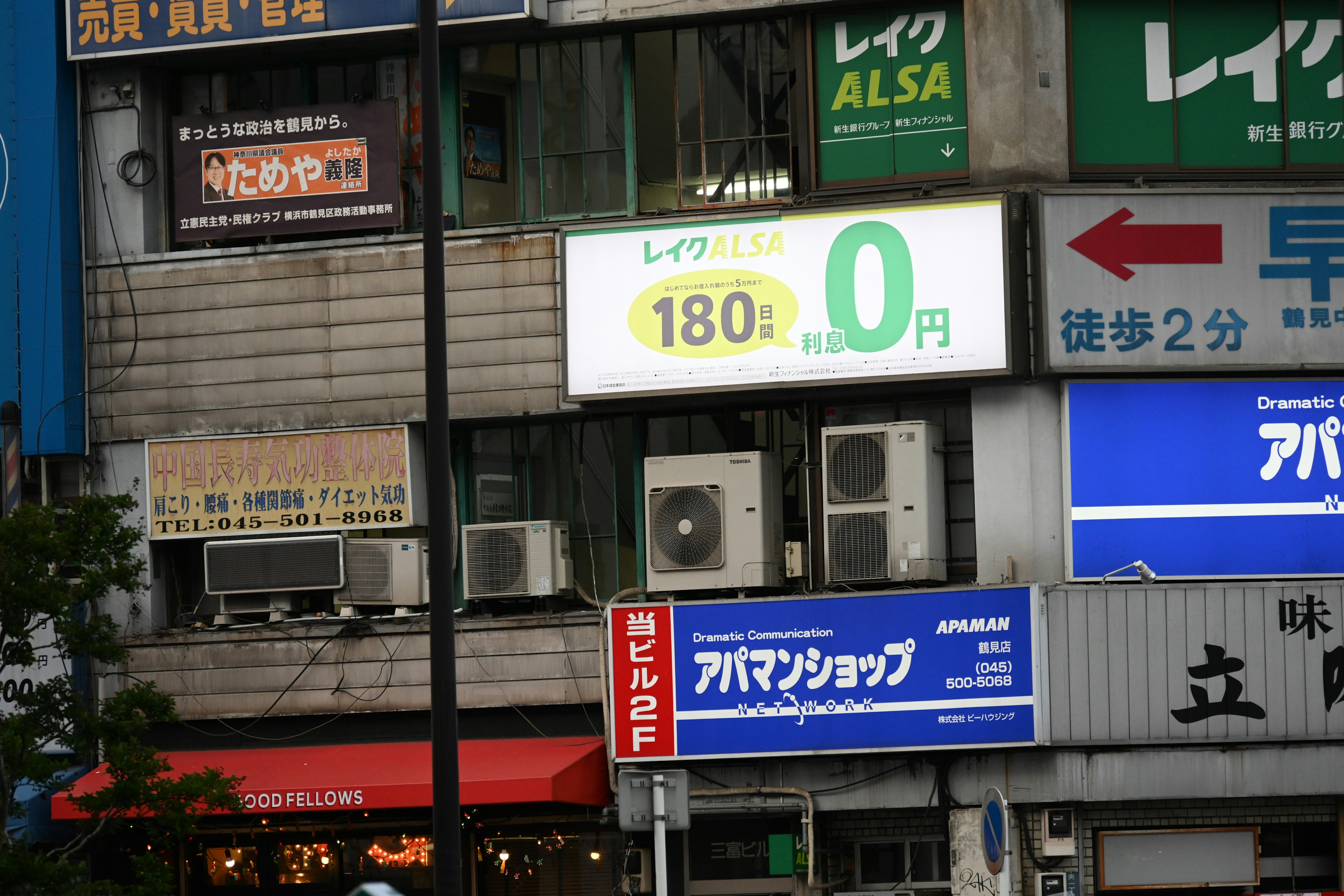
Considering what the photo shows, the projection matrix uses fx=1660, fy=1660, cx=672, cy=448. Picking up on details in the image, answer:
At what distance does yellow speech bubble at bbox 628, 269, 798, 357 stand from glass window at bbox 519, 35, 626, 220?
4.87ft

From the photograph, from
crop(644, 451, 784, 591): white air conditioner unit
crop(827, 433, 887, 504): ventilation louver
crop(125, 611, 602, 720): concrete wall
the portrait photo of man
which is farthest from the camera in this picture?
the portrait photo of man

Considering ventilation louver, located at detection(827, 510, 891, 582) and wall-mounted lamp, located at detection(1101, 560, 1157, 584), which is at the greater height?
ventilation louver, located at detection(827, 510, 891, 582)

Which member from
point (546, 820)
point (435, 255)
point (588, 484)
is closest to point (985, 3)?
point (588, 484)

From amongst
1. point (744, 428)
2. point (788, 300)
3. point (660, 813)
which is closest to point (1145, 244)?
point (788, 300)

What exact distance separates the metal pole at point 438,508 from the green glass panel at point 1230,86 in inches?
340

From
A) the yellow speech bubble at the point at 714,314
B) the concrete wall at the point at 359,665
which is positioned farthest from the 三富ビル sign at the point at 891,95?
the concrete wall at the point at 359,665

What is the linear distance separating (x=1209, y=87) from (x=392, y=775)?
10646 mm

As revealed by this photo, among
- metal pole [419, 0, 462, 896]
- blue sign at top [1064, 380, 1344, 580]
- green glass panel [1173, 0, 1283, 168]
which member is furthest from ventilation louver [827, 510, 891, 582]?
metal pole [419, 0, 462, 896]

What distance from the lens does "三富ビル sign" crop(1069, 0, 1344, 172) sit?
1670 centimetres

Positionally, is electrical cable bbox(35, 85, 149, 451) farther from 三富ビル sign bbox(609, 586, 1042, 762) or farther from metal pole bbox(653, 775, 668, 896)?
metal pole bbox(653, 775, 668, 896)

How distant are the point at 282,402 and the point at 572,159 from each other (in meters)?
4.06

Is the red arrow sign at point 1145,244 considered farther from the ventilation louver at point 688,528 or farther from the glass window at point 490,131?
the glass window at point 490,131

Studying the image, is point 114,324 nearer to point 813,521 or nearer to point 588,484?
point 588,484

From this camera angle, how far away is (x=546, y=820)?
56.1 feet
